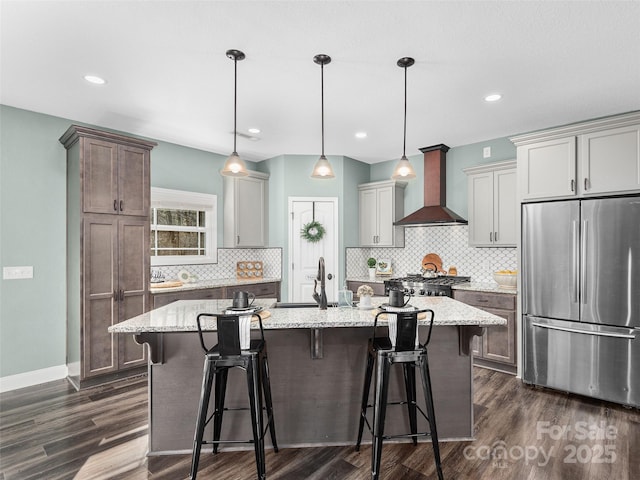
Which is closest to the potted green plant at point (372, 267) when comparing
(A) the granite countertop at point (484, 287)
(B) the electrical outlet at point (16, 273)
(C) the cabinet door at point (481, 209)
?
(A) the granite countertop at point (484, 287)

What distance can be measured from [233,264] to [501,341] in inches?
145

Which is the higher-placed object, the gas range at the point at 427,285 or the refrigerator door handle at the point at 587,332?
the gas range at the point at 427,285

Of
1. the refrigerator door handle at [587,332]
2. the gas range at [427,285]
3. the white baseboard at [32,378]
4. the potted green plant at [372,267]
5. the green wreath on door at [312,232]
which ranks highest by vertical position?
the green wreath on door at [312,232]

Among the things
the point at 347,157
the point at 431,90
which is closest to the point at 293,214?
the point at 347,157

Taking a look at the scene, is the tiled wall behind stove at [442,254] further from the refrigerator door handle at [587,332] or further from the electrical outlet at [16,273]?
the electrical outlet at [16,273]

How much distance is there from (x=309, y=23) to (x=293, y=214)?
129 inches

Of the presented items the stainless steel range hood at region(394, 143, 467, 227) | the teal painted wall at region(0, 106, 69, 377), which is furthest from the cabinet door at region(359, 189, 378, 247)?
the teal painted wall at region(0, 106, 69, 377)

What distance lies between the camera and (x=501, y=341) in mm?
3904

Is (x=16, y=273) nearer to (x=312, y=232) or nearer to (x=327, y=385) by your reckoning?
(x=327, y=385)

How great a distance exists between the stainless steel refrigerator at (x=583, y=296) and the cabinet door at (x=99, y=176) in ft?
13.8

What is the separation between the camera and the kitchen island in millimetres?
2396

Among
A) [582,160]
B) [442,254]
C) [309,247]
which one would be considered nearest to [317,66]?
[582,160]

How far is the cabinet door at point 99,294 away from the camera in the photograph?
343cm

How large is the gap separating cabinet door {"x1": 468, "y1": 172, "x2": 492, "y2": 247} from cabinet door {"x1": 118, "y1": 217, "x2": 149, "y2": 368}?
387cm
